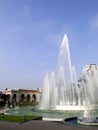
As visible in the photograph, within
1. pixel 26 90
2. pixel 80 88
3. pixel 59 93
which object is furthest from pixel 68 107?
pixel 26 90

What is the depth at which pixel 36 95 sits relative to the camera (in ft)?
324

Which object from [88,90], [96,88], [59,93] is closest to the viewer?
[59,93]

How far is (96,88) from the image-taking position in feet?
200

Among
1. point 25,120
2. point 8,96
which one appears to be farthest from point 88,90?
point 8,96

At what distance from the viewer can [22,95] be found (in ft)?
314

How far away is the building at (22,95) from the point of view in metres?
90.1

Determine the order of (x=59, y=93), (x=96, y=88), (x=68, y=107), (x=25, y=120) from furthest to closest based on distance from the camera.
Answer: (x=96, y=88), (x=59, y=93), (x=68, y=107), (x=25, y=120)

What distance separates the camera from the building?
296 feet

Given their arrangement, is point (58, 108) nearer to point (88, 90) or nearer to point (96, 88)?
point (88, 90)

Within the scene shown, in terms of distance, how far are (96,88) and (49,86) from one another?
20.8 meters

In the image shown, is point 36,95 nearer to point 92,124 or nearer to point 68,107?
point 68,107

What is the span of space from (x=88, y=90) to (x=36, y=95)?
48.4 metres

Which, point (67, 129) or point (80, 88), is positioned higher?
point (80, 88)

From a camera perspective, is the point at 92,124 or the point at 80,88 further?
the point at 80,88
